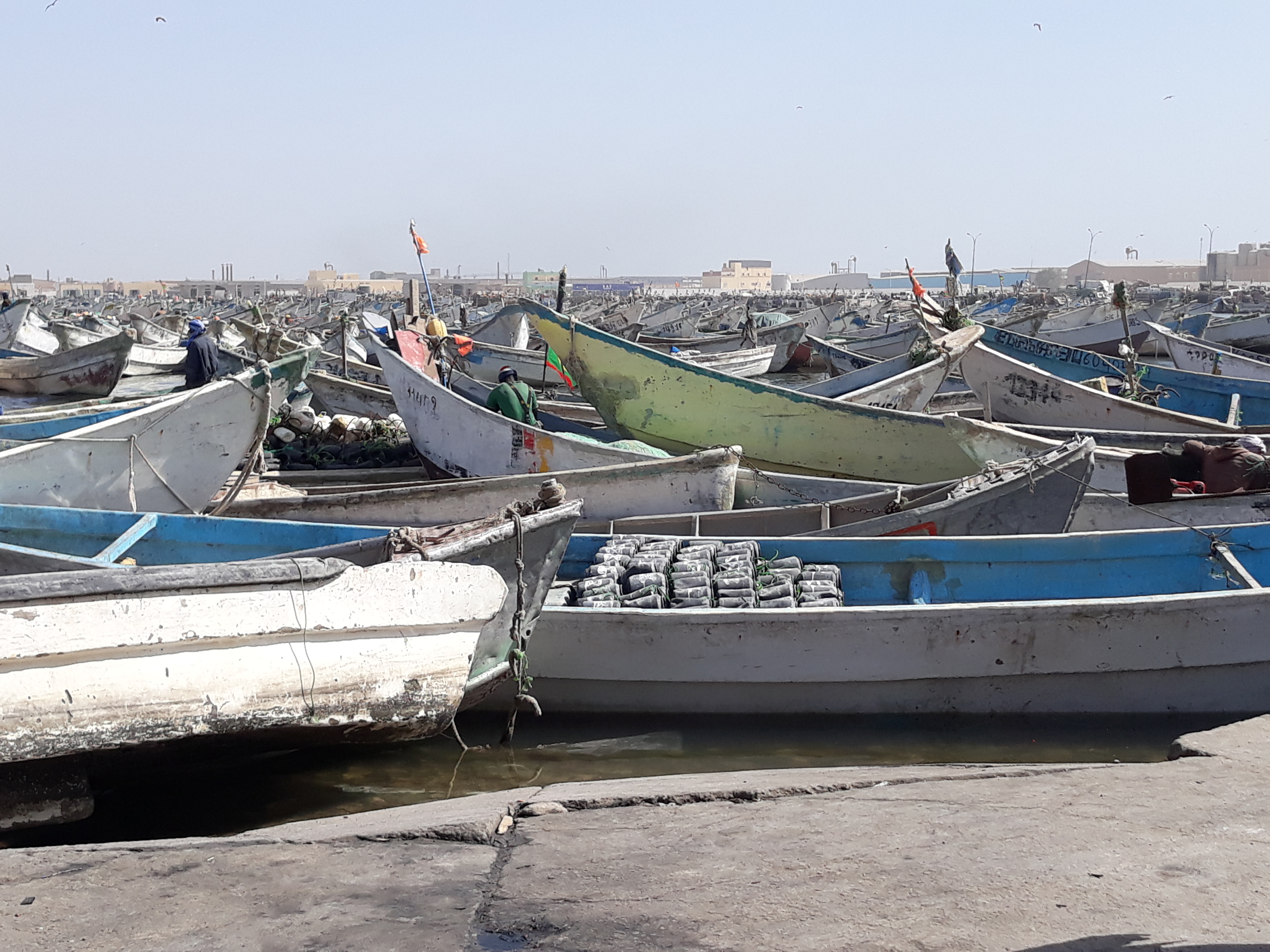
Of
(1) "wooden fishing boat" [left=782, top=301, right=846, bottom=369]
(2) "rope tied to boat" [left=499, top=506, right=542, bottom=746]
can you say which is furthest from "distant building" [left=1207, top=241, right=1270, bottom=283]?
(2) "rope tied to boat" [left=499, top=506, right=542, bottom=746]

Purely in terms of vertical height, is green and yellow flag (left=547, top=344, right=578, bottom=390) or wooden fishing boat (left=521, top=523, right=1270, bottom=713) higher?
green and yellow flag (left=547, top=344, right=578, bottom=390)

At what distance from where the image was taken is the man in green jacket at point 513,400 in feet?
33.7

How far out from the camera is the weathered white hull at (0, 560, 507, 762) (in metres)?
4.21

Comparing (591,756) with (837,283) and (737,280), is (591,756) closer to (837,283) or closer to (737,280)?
(837,283)

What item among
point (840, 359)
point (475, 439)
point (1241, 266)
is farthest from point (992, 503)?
point (1241, 266)

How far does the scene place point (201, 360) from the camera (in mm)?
13758

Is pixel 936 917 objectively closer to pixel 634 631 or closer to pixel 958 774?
pixel 958 774

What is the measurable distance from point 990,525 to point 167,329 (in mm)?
30424

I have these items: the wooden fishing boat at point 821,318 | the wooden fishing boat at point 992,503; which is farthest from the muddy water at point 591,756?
the wooden fishing boat at point 821,318

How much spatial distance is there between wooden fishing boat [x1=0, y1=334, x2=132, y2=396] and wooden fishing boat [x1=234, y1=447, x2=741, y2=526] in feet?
35.1

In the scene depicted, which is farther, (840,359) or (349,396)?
(840,359)

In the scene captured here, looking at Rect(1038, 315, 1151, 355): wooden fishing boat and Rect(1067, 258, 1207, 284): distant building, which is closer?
Rect(1038, 315, 1151, 355): wooden fishing boat

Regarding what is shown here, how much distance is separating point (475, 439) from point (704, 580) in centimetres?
466

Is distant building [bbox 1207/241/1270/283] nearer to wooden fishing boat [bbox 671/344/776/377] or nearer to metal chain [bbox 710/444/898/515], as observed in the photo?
wooden fishing boat [bbox 671/344/776/377]
